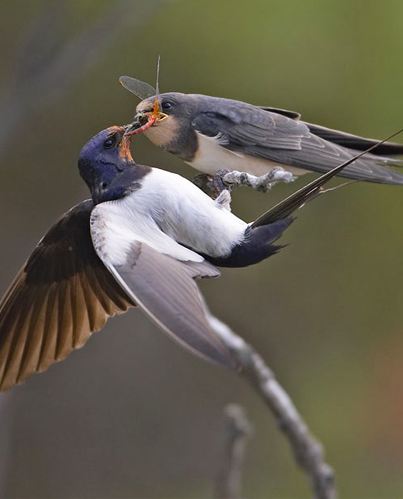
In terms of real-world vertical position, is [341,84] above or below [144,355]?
above

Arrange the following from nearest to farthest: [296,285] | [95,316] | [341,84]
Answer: [95,316], [341,84], [296,285]

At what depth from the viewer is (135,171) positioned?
239cm

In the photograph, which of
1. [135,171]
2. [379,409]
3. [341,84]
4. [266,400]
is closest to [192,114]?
[135,171]

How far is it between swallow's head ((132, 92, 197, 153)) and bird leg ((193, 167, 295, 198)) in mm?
86

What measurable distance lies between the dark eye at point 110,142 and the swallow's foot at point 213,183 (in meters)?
0.16

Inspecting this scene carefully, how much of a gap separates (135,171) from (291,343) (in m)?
4.11

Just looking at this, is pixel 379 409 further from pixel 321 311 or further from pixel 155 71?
pixel 155 71

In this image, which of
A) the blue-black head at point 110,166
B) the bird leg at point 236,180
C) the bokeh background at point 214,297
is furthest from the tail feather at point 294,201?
the bokeh background at point 214,297

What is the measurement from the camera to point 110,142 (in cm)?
233

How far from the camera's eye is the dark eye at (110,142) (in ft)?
7.64

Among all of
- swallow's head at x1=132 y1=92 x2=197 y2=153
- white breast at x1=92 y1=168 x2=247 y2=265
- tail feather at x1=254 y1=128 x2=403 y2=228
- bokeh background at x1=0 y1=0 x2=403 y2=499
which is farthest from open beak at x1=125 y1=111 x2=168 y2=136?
bokeh background at x1=0 y1=0 x2=403 y2=499

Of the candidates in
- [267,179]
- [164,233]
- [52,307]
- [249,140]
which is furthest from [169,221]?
[52,307]

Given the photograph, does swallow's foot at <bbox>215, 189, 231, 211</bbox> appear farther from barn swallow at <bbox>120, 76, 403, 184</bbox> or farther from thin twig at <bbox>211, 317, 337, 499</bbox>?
thin twig at <bbox>211, 317, 337, 499</bbox>

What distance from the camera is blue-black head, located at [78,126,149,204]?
7.67 feet
